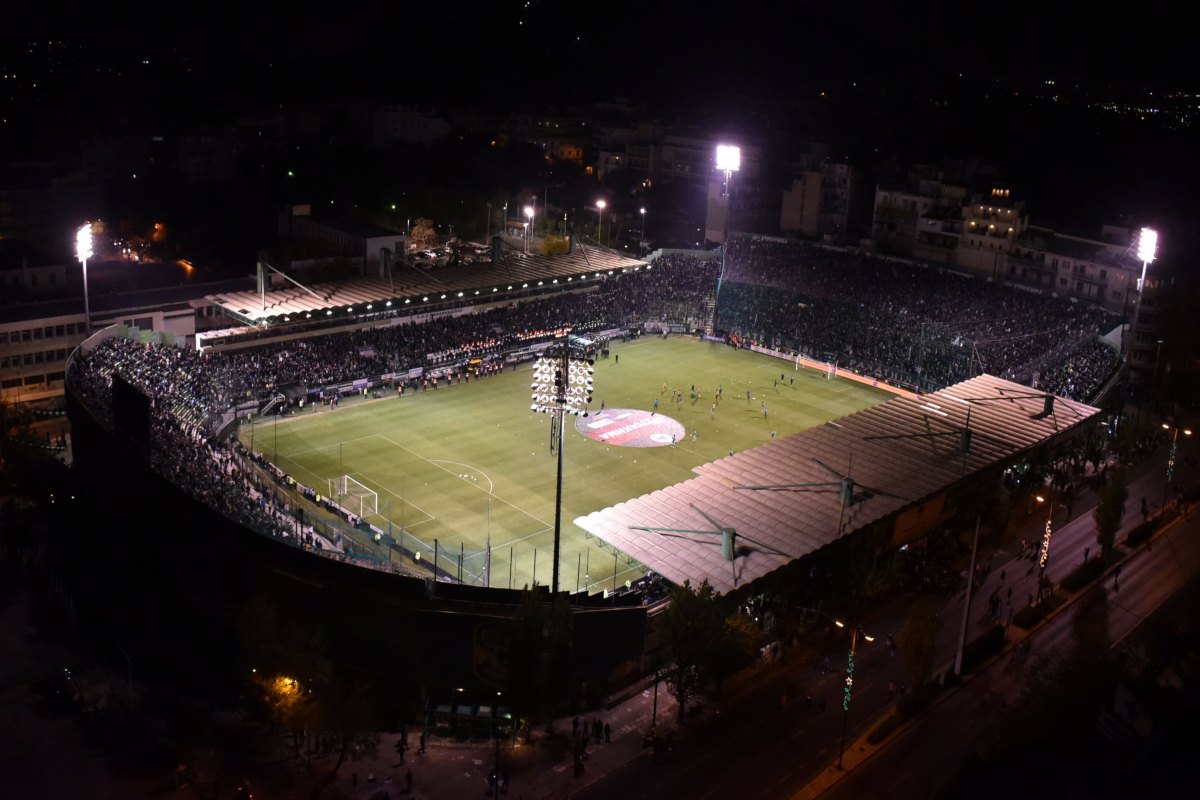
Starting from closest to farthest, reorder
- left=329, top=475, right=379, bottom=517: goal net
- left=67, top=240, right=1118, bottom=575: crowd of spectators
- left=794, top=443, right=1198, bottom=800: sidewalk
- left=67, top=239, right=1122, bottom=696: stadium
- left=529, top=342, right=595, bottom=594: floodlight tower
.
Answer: left=794, top=443, right=1198, bottom=800: sidewalk, left=67, top=239, right=1122, bottom=696: stadium, left=529, top=342, right=595, bottom=594: floodlight tower, left=329, top=475, right=379, bottom=517: goal net, left=67, top=240, right=1118, bottom=575: crowd of spectators

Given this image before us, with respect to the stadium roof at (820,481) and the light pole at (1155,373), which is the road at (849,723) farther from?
the light pole at (1155,373)

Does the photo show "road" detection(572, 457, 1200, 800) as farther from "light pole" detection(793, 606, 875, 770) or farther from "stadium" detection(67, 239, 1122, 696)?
"stadium" detection(67, 239, 1122, 696)

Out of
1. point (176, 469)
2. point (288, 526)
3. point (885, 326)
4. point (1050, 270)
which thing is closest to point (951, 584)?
point (288, 526)

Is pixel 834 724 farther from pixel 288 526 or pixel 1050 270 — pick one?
pixel 1050 270

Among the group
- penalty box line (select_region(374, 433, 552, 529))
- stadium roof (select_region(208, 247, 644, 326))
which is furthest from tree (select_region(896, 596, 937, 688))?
stadium roof (select_region(208, 247, 644, 326))

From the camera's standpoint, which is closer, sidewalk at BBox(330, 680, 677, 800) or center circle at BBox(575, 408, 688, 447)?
sidewalk at BBox(330, 680, 677, 800)

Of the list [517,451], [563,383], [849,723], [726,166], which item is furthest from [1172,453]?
[726,166]

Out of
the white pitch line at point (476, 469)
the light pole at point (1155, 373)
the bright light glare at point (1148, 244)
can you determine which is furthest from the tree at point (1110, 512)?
the white pitch line at point (476, 469)
